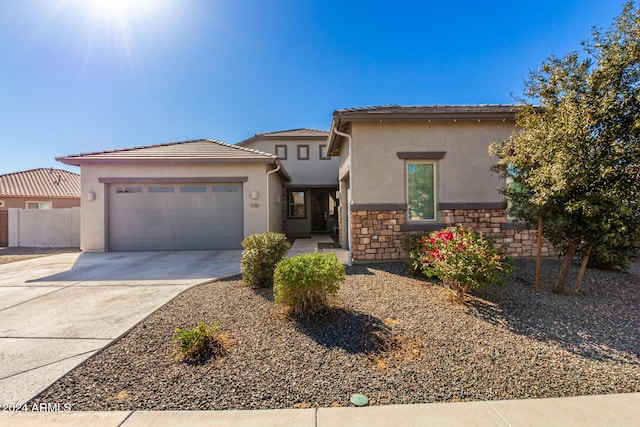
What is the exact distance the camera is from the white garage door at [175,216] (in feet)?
31.6

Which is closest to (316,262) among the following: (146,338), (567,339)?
(146,338)

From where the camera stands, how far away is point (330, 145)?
878cm

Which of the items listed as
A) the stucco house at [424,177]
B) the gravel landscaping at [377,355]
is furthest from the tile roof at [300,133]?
the gravel landscaping at [377,355]

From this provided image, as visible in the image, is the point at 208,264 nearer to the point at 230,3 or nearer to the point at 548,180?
the point at 230,3

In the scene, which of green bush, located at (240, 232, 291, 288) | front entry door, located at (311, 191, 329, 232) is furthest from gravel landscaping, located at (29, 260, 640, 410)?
front entry door, located at (311, 191, 329, 232)

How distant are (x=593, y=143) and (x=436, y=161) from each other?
10.6ft

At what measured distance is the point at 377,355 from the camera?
2844 mm

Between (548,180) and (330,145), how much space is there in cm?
598

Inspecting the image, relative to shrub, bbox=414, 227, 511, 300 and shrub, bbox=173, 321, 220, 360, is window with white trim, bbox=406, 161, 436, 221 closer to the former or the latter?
shrub, bbox=414, 227, 511, 300

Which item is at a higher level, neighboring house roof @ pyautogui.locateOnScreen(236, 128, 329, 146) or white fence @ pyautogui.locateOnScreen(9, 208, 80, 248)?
neighboring house roof @ pyautogui.locateOnScreen(236, 128, 329, 146)

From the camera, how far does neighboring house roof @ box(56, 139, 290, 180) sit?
30.3 feet

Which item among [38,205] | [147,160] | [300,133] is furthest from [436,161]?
[38,205]

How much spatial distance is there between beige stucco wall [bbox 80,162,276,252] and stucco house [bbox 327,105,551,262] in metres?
4.25

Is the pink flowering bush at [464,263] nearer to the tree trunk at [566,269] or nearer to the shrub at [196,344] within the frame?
the tree trunk at [566,269]
